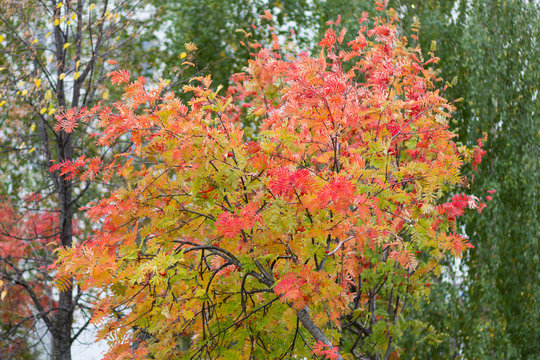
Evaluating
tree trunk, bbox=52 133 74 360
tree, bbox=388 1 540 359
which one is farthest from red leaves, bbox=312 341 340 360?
tree trunk, bbox=52 133 74 360

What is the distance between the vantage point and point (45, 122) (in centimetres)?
657

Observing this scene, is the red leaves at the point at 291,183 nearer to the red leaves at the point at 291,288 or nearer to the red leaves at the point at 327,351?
the red leaves at the point at 291,288

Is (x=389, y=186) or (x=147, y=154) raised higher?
(x=147, y=154)

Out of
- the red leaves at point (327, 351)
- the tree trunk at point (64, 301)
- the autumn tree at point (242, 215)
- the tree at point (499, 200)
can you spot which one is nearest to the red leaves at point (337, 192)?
the autumn tree at point (242, 215)

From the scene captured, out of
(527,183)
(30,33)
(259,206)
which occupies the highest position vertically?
(30,33)

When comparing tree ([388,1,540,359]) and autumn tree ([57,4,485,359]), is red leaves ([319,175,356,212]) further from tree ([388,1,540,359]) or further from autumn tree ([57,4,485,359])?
tree ([388,1,540,359])

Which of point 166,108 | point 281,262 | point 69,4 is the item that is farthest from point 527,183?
point 69,4

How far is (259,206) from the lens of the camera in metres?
3.33

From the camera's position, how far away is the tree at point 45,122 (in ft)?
21.3

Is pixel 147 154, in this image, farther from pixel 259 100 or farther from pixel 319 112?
pixel 259 100

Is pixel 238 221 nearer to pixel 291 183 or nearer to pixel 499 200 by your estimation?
pixel 291 183

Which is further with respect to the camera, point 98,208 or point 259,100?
point 259,100

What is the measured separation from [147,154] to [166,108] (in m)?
0.52

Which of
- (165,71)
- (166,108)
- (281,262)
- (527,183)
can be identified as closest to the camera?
(166,108)
